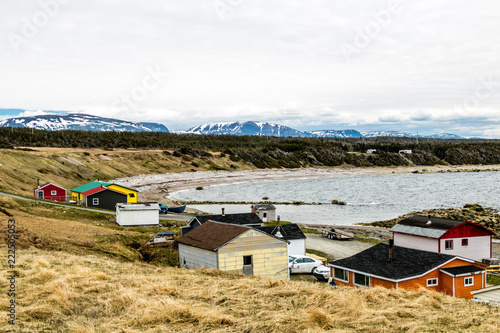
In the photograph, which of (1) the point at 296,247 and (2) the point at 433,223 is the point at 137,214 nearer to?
(1) the point at 296,247

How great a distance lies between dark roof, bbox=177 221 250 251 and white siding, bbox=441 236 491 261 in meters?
15.6

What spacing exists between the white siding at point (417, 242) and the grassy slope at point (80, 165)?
4773cm

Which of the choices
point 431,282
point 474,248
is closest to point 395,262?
point 431,282

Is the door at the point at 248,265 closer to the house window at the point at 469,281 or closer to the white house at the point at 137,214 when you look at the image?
the house window at the point at 469,281

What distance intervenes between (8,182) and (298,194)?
54.9 meters

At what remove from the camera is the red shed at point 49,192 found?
60487 mm

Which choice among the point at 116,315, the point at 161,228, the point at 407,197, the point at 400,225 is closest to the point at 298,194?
the point at 407,197

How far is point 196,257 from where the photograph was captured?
24969 mm

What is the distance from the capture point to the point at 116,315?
11.2 metres

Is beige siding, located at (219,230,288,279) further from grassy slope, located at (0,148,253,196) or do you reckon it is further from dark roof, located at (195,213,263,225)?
grassy slope, located at (0,148,253,196)

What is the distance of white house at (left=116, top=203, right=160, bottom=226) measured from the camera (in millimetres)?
45188

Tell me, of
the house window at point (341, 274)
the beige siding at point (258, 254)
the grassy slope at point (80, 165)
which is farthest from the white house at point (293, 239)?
the grassy slope at point (80, 165)

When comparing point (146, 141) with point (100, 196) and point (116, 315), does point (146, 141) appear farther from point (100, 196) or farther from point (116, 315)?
point (116, 315)

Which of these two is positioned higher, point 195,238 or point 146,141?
point 146,141
